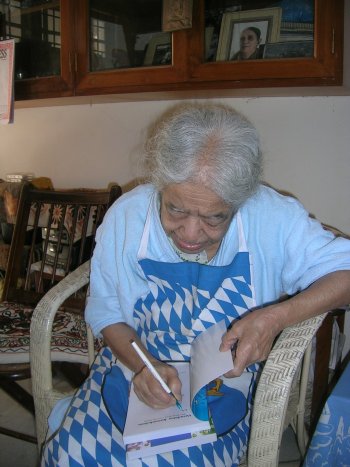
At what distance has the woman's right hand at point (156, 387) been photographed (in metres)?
0.86

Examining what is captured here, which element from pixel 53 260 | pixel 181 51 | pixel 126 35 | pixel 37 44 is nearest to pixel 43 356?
pixel 53 260

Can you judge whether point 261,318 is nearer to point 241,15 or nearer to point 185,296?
point 185,296

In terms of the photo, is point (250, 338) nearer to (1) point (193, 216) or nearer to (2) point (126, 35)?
(1) point (193, 216)

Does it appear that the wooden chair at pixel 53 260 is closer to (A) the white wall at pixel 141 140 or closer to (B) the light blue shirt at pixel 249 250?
(B) the light blue shirt at pixel 249 250

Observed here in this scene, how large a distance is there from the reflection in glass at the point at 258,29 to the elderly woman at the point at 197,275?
0.26 metres

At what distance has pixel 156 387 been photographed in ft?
2.85

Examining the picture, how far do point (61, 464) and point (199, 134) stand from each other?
747 millimetres

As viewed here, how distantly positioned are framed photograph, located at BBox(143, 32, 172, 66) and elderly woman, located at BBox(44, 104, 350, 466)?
366 millimetres

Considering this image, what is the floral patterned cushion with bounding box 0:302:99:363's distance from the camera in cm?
123

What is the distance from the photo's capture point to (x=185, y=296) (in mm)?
1012

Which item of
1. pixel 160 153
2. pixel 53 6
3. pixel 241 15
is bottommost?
pixel 160 153

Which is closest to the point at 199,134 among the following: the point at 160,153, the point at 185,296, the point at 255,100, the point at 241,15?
the point at 160,153

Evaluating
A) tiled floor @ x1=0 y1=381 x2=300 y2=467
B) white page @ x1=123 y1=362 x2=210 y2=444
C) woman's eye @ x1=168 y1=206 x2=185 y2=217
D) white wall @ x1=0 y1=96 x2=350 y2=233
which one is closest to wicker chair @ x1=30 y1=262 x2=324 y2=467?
white page @ x1=123 y1=362 x2=210 y2=444

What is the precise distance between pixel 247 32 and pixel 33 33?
A: 0.88 m
